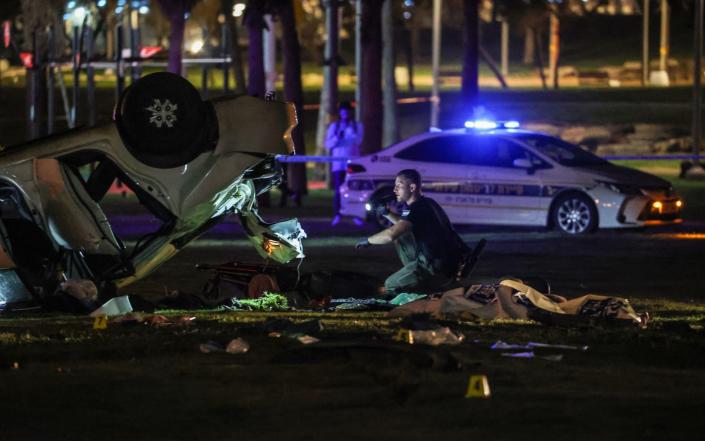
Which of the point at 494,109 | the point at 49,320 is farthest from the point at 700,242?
the point at 494,109

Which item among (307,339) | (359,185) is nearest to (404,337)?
(307,339)

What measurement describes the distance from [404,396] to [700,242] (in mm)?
12706

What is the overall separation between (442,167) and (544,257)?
4.30 m

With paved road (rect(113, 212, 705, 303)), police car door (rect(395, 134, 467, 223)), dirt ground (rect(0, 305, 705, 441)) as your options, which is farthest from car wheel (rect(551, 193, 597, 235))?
dirt ground (rect(0, 305, 705, 441))

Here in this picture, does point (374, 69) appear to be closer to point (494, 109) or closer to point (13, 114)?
point (494, 109)

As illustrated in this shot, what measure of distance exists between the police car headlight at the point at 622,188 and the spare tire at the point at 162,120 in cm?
1065

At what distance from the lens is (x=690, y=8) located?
72875 mm

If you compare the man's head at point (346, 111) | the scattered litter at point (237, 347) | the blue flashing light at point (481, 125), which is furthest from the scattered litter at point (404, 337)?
the man's head at point (346, 111)

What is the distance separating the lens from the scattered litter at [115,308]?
11266 mm

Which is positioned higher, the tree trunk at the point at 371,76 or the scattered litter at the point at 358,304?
the tree trunk at the point at 371,76

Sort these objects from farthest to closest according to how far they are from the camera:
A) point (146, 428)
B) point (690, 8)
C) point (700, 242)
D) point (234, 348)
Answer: point (690, 8) < point (700, 242) < point (234, 348) < point (146, 428)

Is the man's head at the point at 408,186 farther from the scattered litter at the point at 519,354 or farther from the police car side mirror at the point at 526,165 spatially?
the police car side mirror at the point at 526,165

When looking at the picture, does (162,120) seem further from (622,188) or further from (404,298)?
(622,188)

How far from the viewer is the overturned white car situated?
11688 mm
